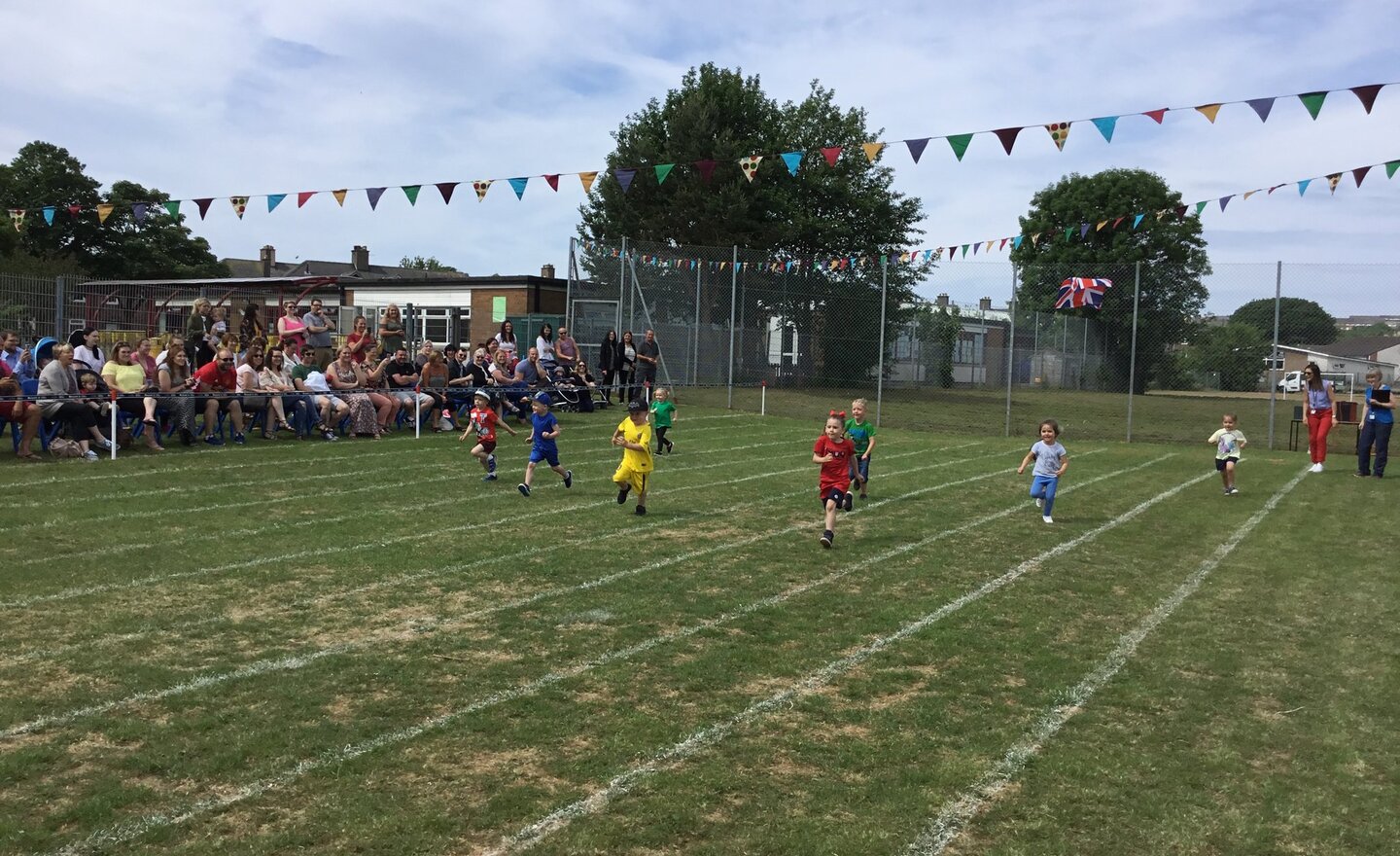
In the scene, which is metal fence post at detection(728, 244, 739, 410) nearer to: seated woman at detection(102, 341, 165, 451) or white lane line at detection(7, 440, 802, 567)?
white lane line at detection(7, 440, 802, 567)

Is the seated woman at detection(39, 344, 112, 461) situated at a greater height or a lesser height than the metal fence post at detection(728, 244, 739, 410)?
lesser

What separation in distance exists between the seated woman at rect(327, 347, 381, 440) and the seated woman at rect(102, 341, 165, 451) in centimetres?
330

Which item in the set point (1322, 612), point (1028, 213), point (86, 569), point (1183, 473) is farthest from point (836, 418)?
point (1028, 213)

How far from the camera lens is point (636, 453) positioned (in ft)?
42.1

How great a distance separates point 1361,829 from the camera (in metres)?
4.87

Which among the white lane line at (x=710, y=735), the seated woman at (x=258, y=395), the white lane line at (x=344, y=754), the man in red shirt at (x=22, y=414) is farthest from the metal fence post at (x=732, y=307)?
the white lane line at (x=344, y=754)

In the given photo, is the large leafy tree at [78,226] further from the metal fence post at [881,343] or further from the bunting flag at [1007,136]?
the bunting flag at [1007,136]

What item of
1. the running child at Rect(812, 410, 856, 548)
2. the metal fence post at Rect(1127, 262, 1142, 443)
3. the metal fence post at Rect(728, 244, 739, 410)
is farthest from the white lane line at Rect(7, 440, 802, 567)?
the metal fence post at Rect(1127, 262, 1142, 443)

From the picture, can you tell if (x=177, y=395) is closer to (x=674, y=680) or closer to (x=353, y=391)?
(x=353, y=391)

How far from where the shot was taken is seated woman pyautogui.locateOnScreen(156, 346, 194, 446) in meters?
16.5

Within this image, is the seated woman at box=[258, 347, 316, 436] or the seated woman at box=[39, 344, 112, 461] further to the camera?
the seated woman at box=[258, 347, 316, 436]

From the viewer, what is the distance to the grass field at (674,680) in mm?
4754

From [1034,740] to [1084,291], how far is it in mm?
22882

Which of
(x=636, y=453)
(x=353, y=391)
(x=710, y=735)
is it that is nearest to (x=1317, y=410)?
(x=636, y=453)
